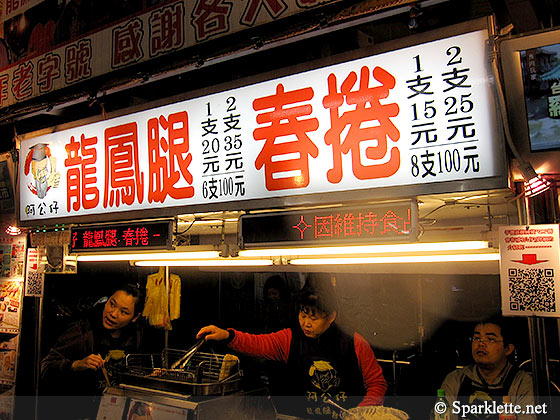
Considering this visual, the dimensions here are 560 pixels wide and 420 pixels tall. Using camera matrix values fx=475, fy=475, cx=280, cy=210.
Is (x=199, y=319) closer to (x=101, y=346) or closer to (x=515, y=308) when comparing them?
(x=101, y=346)

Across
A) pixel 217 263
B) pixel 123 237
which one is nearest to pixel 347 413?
pixel 217 263

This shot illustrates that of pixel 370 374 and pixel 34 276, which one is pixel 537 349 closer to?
pixel 370 374

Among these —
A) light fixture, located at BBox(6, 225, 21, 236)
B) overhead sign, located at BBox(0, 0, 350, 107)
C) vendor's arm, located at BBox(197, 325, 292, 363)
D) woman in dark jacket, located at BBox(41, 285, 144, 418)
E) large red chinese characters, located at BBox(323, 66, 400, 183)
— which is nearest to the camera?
large red chinese characters, located at BBox(323, 66, 400, 183)

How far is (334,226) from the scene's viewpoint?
373 centimetres

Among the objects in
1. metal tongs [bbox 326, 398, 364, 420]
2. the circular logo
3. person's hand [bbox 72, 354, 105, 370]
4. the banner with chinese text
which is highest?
the banner with chinese text

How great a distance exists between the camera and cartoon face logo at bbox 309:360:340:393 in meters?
5.68

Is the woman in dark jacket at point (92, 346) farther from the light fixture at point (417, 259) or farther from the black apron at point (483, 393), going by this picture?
the black apron at point (483, 393)

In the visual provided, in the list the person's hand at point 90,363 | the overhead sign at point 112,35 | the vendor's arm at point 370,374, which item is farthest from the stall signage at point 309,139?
the person's hand at point 90,363

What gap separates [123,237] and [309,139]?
Answer: 7.75 ft

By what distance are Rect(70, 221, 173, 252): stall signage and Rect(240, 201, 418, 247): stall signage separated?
3.26 feet

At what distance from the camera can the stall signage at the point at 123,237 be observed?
15.5 ft

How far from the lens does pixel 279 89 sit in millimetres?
4074

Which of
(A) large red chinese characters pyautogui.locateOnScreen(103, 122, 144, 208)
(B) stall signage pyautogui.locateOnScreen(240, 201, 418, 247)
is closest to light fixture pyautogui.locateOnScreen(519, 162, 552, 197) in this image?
(B) stall signage pyautogui.locateOnScreen(240, 201, 418, 247)

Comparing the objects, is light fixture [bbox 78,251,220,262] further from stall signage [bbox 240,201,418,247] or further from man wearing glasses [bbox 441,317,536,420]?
man wearing glasses [bbox 441,317,536,420]
